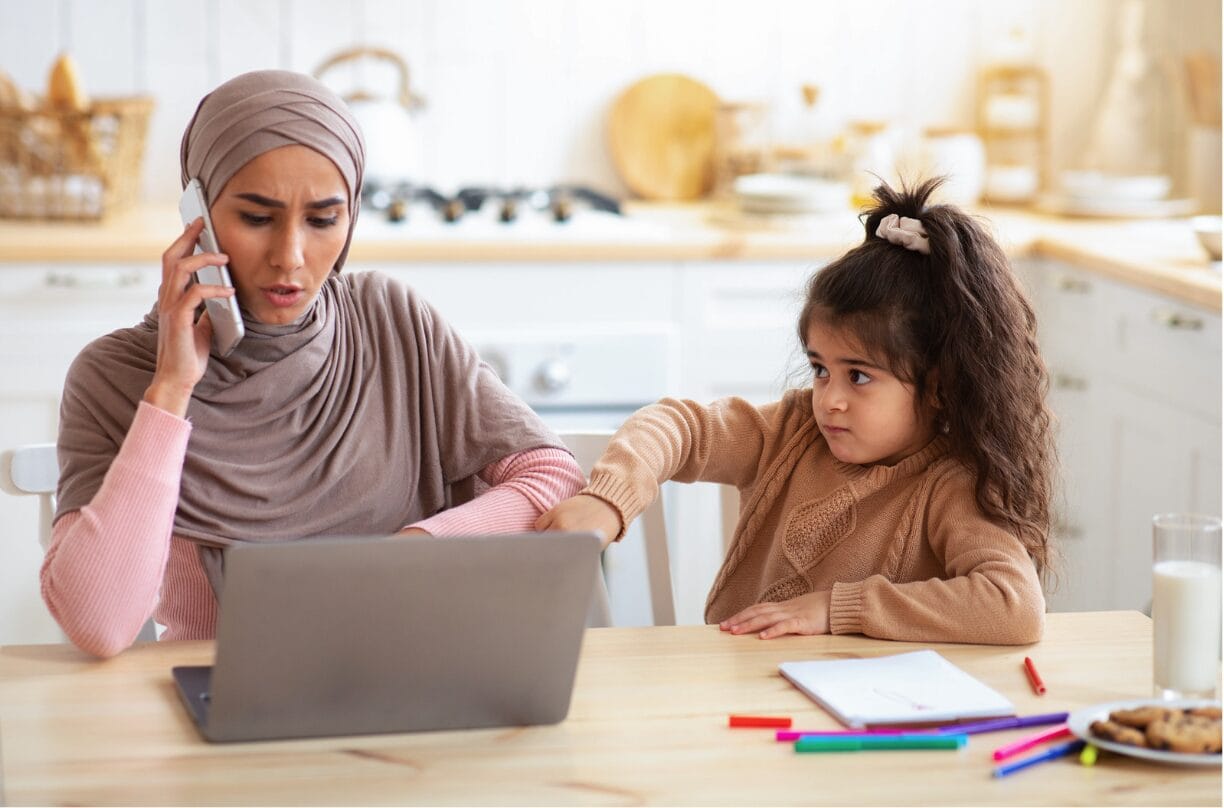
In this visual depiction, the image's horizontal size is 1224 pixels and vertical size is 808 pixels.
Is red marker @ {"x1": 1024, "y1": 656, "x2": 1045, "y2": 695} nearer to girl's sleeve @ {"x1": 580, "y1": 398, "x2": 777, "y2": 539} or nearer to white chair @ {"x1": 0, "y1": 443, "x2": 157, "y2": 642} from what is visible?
girl's sleeve @ {"x1": 580, "y1": 398, "x2": 777, "y2": 539}

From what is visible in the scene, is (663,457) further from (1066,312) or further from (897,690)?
(1066,312)

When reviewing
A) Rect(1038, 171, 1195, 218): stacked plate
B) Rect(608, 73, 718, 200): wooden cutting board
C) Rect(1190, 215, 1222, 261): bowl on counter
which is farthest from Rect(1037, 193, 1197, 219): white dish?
Rect(608, 73, 718, 200): wooden cutting board

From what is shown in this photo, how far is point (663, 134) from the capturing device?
11.5 ft

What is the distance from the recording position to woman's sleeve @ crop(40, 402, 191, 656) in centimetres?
129

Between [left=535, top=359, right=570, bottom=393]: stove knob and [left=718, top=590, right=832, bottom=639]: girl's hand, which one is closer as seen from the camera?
[left=718, top=590, right=832, bottom=639]: girl's hand

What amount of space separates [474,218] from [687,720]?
2051mm

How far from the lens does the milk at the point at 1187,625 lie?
1160 millimetres

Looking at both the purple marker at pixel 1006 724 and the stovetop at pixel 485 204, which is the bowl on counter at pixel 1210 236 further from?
the purple marker at pixel 1006 724

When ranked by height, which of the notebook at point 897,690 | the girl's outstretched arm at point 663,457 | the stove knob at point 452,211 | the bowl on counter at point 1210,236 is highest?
the stove knob at point 452,211

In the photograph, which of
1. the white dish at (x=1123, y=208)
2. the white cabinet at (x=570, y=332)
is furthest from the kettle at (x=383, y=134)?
the white dish at (x=1123, y=208)

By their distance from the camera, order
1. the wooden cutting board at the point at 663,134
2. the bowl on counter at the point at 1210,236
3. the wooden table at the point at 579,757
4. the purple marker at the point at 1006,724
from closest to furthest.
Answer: the wooden table at the point at 579,757
the purple marker at the point at 1006,724
the bowl on counter at the point at 1210,236
the wooden cutting board at the point at 663,134

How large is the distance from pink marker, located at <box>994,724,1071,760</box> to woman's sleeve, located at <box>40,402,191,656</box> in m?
0.72

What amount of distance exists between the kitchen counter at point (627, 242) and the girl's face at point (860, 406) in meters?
1.10

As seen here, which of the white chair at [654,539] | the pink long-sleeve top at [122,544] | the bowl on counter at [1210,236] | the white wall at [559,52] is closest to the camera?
the pink long-sleeve top at [122,544]
